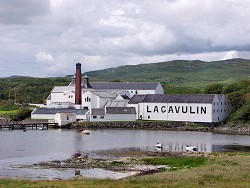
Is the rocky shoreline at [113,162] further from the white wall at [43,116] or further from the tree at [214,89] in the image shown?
the tree at [214,89]

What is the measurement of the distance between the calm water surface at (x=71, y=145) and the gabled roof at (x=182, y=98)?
16.2 meters

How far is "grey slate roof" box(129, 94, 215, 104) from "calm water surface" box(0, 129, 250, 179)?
53.5 feet

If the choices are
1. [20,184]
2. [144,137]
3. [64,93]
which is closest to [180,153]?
[144,137]

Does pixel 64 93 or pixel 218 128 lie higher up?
pixel 64 93

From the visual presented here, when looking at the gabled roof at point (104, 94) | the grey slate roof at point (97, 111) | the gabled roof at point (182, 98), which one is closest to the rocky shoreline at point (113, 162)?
the gabled roof at point (182, 98)

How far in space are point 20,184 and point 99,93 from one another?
74.4 m

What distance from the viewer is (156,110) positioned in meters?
95.1

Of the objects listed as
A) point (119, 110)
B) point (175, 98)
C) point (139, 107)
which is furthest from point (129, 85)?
point (175, 98)

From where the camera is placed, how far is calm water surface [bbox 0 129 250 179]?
39.0 metres

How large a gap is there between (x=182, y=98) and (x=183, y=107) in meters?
2.26

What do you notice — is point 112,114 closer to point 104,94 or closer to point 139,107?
point 139,107

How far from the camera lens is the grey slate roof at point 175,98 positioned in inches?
3590

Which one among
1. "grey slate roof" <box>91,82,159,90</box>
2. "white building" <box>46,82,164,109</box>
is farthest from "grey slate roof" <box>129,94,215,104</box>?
"grey slate roof" <box>91,82,159,90</box>

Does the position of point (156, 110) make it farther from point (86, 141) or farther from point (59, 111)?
point (86, 141)
